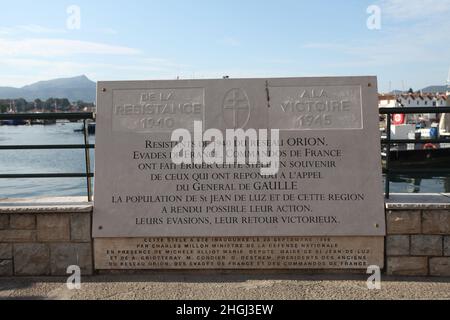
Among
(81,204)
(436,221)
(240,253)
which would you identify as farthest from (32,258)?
(436,221)

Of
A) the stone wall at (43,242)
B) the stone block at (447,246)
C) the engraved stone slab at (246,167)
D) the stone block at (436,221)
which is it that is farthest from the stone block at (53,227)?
the stone block at (447,246)

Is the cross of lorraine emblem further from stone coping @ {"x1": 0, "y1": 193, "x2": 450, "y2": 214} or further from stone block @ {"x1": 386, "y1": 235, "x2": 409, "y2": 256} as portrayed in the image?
stone block @ {"x1": 386, "y1": 235, "x2": 409, "y2": 256}

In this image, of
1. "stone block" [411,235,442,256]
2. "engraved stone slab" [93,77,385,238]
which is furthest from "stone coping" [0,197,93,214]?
"stone block" [411,235,442,256]

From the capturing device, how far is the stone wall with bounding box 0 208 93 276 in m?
4.62

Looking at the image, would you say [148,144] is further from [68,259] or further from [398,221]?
[398,221]

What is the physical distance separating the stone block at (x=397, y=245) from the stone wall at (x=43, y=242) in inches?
116

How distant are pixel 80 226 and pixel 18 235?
2.12 ft

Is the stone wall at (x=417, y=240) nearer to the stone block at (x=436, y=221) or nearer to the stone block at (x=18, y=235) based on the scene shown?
the stone block at (x=436, y=221)

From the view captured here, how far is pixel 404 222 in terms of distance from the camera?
14.8ft

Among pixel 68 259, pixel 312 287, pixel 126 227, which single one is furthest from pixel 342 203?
pixel 68 259

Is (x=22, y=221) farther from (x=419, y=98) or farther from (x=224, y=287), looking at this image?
(x=419, y=98)

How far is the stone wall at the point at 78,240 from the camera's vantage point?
4.49 meters

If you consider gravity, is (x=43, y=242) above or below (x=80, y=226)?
below

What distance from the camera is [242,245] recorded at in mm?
4562
